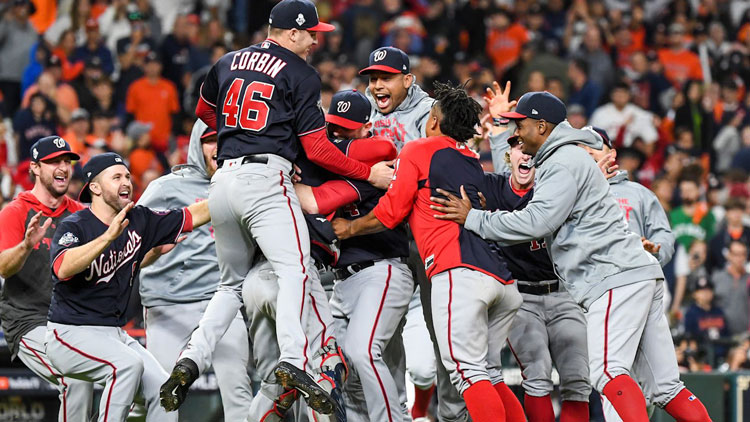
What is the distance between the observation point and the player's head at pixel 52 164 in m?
7.83

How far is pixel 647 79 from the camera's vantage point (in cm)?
1588

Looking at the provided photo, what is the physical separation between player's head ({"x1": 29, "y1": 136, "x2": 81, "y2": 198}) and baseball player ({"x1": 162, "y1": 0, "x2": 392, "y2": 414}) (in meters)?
1.44

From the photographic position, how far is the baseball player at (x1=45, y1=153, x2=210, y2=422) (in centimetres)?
693

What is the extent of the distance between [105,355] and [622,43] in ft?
37.9

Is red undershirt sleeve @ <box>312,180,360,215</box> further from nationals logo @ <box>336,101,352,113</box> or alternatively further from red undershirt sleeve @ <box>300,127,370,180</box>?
nationals logo @ <box>336,101,352,113</box>

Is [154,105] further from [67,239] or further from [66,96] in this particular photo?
[67,239]

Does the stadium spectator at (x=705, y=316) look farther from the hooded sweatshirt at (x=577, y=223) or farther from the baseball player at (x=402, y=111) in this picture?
the hooded sweatshirt at (x=577, y=223)

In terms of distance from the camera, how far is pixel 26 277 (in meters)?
7.95

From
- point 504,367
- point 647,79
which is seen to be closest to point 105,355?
point 504,367

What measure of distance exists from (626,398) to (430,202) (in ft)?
5.46

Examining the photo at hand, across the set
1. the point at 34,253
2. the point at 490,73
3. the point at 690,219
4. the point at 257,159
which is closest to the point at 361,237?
the point at 257,159

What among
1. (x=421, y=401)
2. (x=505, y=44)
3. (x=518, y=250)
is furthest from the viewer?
(x=505, y=44)

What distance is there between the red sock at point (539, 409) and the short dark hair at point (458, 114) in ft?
6.14

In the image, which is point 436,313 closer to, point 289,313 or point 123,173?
point 289,313
